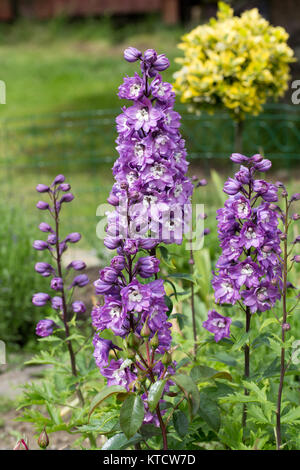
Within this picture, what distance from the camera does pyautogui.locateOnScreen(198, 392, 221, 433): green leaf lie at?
1.99 metres

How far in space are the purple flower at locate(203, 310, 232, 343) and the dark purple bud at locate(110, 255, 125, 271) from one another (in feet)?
1.34

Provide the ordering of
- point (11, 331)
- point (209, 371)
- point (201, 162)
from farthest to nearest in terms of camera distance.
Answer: point (201, 162) < point (11, 331) < point (209, 371)

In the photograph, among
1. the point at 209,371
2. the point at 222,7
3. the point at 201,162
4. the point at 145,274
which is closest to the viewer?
Result: the point at 145,274

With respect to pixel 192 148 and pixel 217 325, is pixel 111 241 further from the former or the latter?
pixel 192 148

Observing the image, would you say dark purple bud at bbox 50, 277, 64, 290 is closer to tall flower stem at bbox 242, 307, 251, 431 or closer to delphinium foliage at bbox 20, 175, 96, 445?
delphinium foliage at bbox 20, 175, 96, 445

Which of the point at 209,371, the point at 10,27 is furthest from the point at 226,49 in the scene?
the point at 10,27

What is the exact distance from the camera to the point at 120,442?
196cm

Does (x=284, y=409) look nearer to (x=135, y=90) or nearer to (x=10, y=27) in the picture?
(x=135, y=90)

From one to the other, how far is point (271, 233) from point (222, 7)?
2.93 metres

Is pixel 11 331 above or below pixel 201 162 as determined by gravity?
below

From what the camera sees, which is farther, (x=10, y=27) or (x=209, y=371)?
(x=10, y=27)

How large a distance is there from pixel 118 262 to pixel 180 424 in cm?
56

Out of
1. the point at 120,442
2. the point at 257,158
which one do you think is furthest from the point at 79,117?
the point at 120,442

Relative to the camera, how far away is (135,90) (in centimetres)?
190
